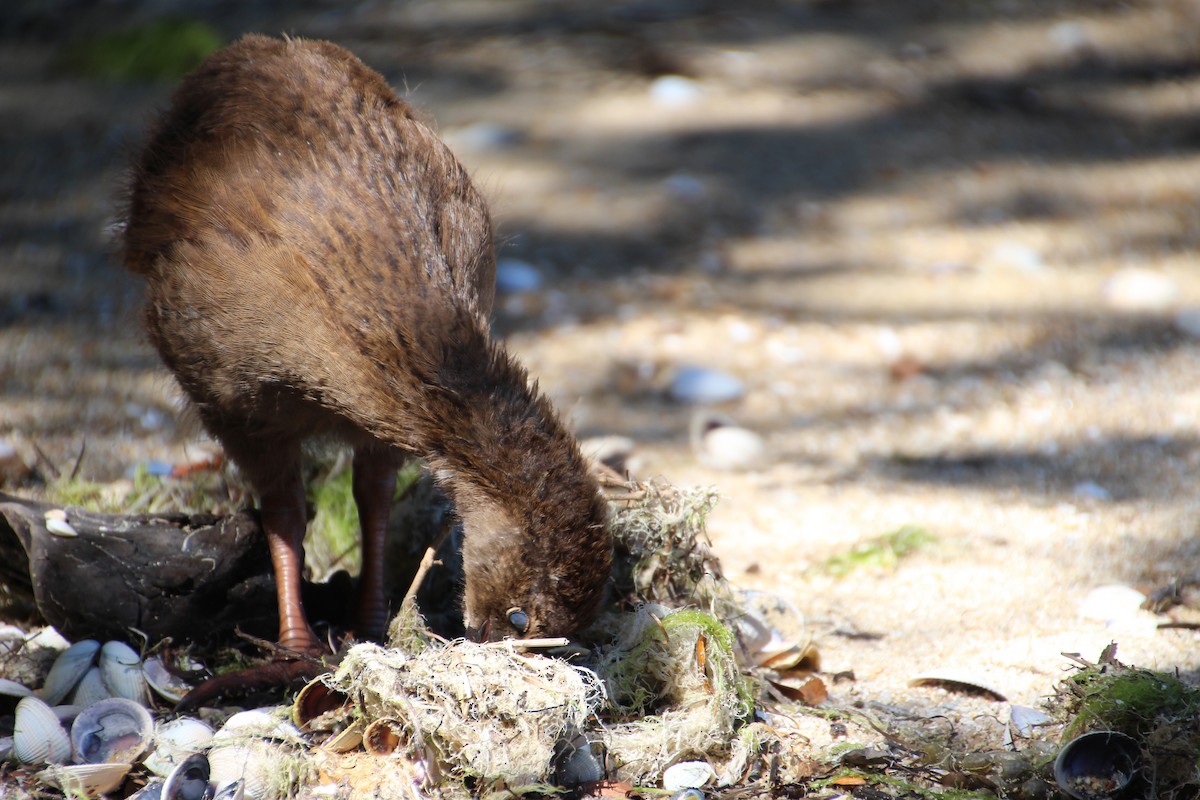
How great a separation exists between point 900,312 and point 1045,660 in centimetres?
278

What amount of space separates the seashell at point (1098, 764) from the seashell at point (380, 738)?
155cm

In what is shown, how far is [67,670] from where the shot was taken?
10.5ft

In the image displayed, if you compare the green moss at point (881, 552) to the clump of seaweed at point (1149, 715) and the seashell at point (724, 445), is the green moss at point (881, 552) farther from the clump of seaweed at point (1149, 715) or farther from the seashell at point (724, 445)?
the clump of seaweed at point (1149, 715)

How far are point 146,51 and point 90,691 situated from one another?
5332mm

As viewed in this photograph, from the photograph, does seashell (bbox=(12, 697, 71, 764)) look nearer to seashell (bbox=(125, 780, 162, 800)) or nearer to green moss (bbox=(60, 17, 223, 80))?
seashell (bbox=(125, 780, 162, 800))

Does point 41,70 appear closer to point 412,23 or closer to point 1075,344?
point 412,23

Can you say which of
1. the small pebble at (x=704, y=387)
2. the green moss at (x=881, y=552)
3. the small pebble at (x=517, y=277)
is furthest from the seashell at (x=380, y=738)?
the small pebble at (x=517, y=277)

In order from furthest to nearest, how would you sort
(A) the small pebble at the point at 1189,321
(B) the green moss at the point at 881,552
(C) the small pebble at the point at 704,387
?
(A) the small pebble at the point at 1189,321, (C) the small pebble at the point at 704,387, (B) the green moss at the point at 881,552

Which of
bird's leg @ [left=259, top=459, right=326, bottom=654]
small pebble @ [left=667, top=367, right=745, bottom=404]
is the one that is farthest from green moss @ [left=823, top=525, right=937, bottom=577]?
bird's leg @ [left=259, top=459, right=326, bottom=654]

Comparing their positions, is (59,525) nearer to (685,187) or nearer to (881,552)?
(881,552)

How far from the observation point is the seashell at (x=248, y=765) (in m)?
2.80

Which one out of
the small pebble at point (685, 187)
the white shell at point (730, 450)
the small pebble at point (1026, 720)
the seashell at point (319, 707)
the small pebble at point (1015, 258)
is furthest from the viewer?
the small pebble at point (685, 187)

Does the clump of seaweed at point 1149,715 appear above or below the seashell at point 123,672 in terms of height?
below

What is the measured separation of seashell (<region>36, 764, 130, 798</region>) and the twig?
2.68 ft
